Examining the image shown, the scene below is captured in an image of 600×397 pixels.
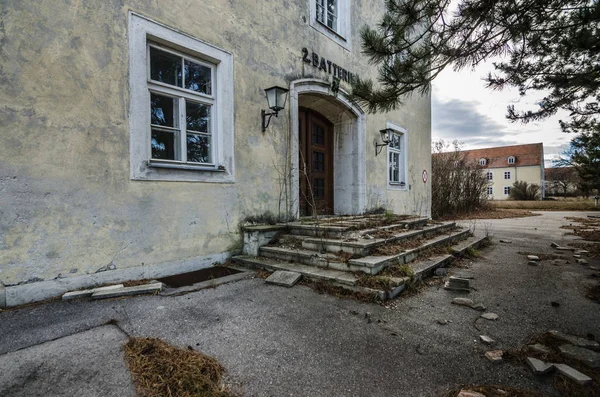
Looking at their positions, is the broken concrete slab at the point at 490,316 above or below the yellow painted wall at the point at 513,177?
below

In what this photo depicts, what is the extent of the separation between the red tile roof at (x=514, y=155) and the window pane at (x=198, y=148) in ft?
147

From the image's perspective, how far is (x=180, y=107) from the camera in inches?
161

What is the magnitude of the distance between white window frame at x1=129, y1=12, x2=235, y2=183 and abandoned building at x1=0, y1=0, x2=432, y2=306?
0.6 inches

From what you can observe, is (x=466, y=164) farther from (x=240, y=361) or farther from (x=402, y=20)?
(x=240, y=361)

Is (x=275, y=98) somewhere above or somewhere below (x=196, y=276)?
above

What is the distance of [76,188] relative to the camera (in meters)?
3.14

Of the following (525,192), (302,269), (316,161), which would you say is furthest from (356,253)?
(525,192)

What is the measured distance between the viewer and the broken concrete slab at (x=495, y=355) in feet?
5.99

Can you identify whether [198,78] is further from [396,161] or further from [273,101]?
[396,161]

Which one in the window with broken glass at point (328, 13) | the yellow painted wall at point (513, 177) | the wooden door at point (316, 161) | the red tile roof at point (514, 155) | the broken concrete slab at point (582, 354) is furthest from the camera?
the red tile roof at point (514, 155)

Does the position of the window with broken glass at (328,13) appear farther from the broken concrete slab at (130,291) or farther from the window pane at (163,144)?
the broken concrete slab at (130,291)

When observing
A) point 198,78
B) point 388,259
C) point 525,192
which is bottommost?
point 388,259

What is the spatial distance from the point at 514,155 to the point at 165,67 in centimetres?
5306

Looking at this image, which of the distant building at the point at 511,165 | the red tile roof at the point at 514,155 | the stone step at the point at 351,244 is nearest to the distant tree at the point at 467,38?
the stone step at the point at 351,244
